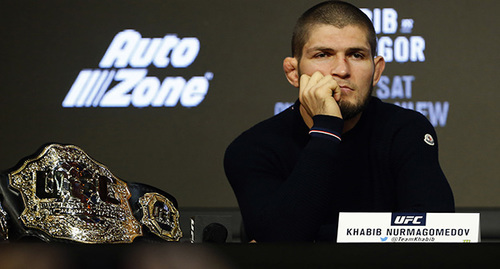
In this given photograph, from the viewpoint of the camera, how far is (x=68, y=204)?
1.26 metres

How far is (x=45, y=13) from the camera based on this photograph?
14.2ft

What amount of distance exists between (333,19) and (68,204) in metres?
0.81

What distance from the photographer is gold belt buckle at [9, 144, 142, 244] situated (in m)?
1.23

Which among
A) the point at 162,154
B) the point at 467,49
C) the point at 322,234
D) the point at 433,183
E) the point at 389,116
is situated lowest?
the point at 322,234

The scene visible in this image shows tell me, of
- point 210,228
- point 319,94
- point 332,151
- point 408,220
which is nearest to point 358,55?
point 319,94

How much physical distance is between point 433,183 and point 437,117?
100.0 inches

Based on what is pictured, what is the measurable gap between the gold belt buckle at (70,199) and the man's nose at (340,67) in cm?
65

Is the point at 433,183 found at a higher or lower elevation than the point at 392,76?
lower

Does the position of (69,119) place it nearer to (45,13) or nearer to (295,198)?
(45,13)

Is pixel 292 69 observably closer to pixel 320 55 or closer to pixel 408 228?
pixel 320 55

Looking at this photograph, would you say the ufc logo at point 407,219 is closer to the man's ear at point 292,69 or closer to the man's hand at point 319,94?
the man's hand at point 319,94

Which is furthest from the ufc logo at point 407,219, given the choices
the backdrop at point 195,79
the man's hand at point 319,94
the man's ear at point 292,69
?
the backdrop at point 195,79

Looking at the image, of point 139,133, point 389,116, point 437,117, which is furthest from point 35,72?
point 389,116

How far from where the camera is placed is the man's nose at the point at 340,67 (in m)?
1.64
